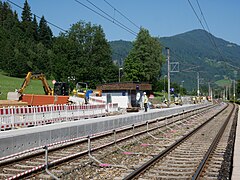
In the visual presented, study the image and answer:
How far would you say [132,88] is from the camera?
5106 cm

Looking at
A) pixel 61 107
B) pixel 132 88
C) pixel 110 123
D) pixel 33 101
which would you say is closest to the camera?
pixel 110 123

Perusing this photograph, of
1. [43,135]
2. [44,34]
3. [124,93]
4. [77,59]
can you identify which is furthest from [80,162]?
[44,34]

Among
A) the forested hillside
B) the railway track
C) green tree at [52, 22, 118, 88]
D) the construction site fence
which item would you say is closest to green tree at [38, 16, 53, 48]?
the forested hillside

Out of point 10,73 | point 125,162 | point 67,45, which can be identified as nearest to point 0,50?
point 10,73

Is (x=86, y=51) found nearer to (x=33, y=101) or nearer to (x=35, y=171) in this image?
(x=33, y=101)

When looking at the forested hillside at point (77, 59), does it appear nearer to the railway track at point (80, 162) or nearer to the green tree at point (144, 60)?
the green tree at point (144, 60)

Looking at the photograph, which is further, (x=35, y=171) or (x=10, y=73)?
(x=10, y=73)

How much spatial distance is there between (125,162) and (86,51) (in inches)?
3936

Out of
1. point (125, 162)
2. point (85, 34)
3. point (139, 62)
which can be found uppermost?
point (85, 34)

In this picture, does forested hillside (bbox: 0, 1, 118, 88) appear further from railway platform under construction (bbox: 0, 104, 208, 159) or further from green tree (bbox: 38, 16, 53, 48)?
railway platform under construction (bbox: 0, 104, 208, 159)

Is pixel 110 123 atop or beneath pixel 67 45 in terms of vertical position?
beneath

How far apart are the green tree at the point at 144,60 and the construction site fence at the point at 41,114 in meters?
69.4

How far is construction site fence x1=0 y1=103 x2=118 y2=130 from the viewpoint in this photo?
73.6 feet

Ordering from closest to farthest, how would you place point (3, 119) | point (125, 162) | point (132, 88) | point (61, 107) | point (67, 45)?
point (125, 162) < point (3, 119) < point (61, 107) < point (132, 88) < point (67, 45)
